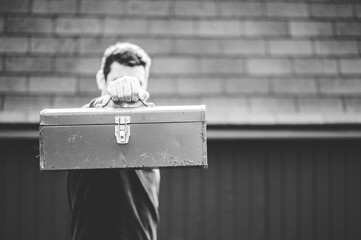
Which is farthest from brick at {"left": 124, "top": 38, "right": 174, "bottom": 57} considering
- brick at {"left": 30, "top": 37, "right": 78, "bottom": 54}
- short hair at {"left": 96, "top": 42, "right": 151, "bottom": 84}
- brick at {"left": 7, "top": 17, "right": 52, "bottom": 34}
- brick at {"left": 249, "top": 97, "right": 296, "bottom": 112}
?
short hair at {"left": 96, "top": 42, "right": 151, "bottom": 84}

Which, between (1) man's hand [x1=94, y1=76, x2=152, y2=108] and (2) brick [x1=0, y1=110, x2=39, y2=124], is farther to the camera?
(2) brick [x1=0, y1=110, x2=39, y2=124]

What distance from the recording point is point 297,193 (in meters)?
3.90

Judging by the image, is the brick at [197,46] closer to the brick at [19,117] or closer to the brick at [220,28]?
the brick at [220,28]

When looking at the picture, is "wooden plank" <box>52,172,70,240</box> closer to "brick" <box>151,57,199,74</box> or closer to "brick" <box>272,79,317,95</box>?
"brick" <box>151,57,199,74</box>

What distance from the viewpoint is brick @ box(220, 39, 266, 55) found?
388 cm

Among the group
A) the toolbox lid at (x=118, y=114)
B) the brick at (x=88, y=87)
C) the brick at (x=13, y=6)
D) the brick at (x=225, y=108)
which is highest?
the brick at (x=13, y=6)

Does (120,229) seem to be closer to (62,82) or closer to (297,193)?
(62,82)

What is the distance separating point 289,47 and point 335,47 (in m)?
0.42

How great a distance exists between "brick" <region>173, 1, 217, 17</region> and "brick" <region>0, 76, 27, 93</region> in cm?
145

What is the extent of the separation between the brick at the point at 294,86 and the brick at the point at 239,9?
0.64 m

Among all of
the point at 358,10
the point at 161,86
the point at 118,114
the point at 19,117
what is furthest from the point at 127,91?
the point at 358,10

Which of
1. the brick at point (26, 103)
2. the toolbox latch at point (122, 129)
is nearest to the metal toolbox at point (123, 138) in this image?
the toolbox latch at point (122, 129)

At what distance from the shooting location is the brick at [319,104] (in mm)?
3799

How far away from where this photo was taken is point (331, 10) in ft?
13.2
